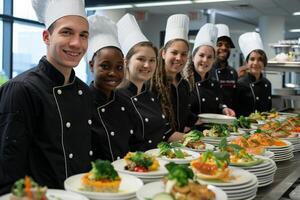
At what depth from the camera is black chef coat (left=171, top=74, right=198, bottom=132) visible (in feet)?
9.45

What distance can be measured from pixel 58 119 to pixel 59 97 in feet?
0.31

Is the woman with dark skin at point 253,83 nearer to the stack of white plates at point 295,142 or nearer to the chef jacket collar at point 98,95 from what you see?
the stack of white plates at point 295,142

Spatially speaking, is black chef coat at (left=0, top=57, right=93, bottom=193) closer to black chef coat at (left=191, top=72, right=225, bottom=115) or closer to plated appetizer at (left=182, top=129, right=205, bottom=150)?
A: plated appetizer at (left=182, top=129, right=205, bottom=150)

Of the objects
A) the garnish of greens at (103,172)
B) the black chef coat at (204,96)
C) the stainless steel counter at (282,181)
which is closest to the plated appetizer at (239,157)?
the stainless steel counter at (282,181)

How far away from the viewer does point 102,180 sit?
1.13m

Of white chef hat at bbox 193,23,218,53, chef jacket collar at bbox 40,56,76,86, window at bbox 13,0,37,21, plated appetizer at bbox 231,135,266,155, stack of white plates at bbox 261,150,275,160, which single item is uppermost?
window at bbox 13,0,37,21

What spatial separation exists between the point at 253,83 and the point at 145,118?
2089 mm

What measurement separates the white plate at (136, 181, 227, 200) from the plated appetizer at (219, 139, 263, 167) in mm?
322

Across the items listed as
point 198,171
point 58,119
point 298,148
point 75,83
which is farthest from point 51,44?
point 298,148

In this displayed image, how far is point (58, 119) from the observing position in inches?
59.3

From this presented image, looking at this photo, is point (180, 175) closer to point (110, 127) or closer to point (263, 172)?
point (263, 172)

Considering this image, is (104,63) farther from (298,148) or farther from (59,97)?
(298,148)

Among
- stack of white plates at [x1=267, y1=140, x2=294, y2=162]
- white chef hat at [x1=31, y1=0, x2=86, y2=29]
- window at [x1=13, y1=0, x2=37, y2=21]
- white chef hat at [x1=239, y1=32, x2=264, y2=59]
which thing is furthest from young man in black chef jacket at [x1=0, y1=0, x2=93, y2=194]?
window at [x1=13, y1=0, x2=37, y2=21]

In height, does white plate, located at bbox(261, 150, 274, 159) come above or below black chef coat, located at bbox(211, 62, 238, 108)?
below
